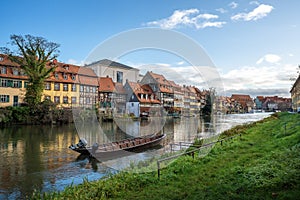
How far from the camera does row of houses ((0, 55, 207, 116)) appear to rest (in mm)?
30844

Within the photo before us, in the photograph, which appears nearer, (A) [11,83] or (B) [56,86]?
(A) [11,83]

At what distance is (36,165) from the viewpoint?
1194 centimetres

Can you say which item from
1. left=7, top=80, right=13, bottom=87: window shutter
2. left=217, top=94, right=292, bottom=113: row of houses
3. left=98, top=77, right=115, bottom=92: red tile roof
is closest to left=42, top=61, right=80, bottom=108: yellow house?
left=98, top=77, right=115, bottom=92: red tile roof

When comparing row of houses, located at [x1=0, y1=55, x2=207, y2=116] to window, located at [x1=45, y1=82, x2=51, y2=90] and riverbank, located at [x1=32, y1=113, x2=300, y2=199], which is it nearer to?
window, located at [x1=45, y1=82, x2=51, y2=90]

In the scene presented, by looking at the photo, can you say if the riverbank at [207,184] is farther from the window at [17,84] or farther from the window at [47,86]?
the window at [47,86]

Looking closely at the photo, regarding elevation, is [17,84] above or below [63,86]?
below

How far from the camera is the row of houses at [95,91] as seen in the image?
30844 millimetres

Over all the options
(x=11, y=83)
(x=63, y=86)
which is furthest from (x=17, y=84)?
(x=63, y=86)

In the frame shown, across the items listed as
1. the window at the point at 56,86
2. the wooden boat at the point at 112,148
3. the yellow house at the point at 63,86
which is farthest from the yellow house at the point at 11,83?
the wooden boat at the point at 112,148

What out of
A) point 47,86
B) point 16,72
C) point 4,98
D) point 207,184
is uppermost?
point 16,72

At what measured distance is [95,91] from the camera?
43969 millimetres

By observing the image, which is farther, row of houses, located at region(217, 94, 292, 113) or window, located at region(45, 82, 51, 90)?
row of houses, located at region(217, 94, 292, 113)

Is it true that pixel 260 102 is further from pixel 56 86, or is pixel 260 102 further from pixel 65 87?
pixel 56 86

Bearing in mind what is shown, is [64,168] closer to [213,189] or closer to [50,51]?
[213,189]
